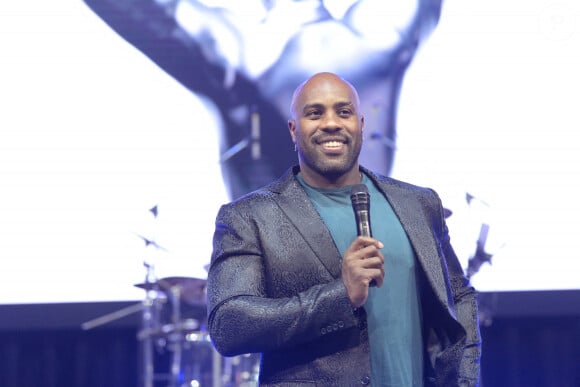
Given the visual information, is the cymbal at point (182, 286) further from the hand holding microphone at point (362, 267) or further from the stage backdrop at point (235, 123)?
the hand holding microphone at point (362, 267)

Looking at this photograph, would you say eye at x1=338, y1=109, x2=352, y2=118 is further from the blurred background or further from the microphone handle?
the blurred background

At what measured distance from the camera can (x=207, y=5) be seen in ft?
16.6

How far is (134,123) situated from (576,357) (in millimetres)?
3079

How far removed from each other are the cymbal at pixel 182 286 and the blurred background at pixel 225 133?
0.01m

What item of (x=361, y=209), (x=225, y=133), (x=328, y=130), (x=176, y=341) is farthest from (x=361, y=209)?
(x=176, y=341)

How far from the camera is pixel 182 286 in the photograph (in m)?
4.74

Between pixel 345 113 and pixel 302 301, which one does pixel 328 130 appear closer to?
pixel 345 113

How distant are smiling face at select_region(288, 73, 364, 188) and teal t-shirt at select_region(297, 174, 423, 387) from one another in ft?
0.18

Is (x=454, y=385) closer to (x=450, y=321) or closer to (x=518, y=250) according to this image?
(x=450, y=321)

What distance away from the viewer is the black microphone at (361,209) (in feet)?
6.41

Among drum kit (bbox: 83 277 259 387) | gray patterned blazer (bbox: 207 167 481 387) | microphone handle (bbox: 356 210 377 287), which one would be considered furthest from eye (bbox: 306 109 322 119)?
drum kit (bbox: 83 277 259 387)

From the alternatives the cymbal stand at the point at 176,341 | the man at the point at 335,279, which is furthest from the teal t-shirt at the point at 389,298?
the cymbal stand at the point at 176,341

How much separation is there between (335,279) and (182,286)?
2.85 m

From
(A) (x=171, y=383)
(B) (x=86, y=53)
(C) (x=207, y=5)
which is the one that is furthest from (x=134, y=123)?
(A) (x=171, y=383)
